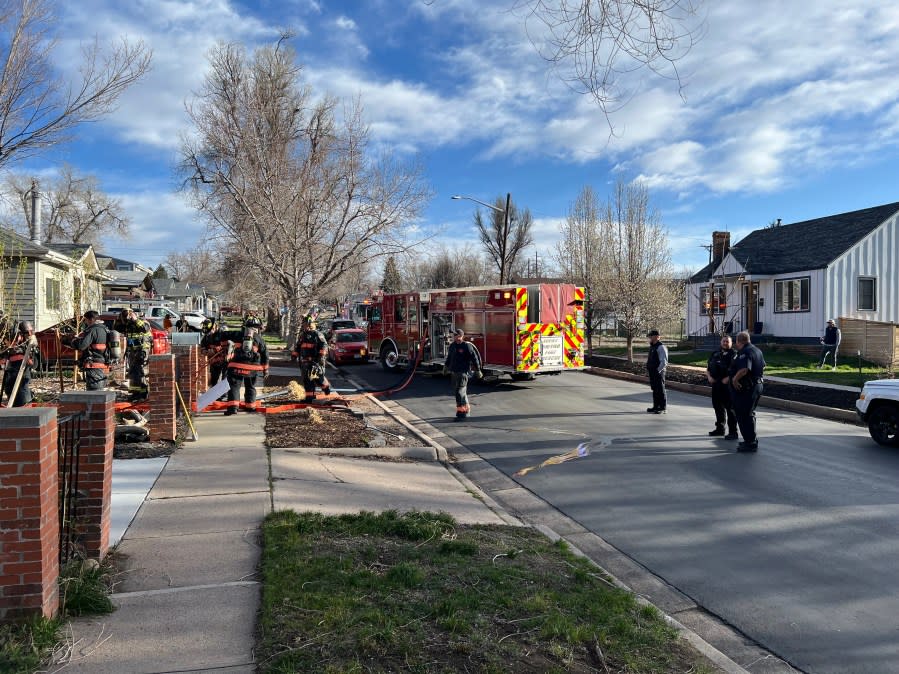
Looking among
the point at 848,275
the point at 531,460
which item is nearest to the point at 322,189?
the point at 531,460

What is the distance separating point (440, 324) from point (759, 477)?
12557 millimetres

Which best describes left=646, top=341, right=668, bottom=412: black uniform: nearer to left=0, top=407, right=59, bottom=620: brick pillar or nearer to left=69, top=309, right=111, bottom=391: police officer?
left=69, top=309, right=111, bottom=391: police officer

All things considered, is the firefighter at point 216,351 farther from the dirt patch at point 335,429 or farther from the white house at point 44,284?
the white house at point 44,284

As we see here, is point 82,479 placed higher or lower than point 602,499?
higher

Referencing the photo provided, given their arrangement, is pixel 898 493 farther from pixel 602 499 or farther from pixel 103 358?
pixel 103 358

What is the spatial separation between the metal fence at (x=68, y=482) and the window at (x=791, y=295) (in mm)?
26100

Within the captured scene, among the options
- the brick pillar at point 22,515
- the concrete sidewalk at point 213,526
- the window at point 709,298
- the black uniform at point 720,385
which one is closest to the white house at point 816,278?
the window at point 709,298

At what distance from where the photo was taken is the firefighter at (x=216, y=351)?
13672mm

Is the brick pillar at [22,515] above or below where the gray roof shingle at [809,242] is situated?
below

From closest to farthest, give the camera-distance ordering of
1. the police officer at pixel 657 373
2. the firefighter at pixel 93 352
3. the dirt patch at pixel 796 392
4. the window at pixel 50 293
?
1. the firefighter at pixel 93 352
2. the police officer at pixel 657 373
3. the dirt patch at pixel 796 392
4. the window at pixel 50 293

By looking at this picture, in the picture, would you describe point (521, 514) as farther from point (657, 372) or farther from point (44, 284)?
point (44, 284)

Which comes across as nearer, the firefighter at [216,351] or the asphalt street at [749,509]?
the asphalt street at [749,509]

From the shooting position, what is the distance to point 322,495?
6.81 metres

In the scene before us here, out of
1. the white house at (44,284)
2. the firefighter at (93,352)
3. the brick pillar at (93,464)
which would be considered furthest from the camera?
the white house at (44,284)
